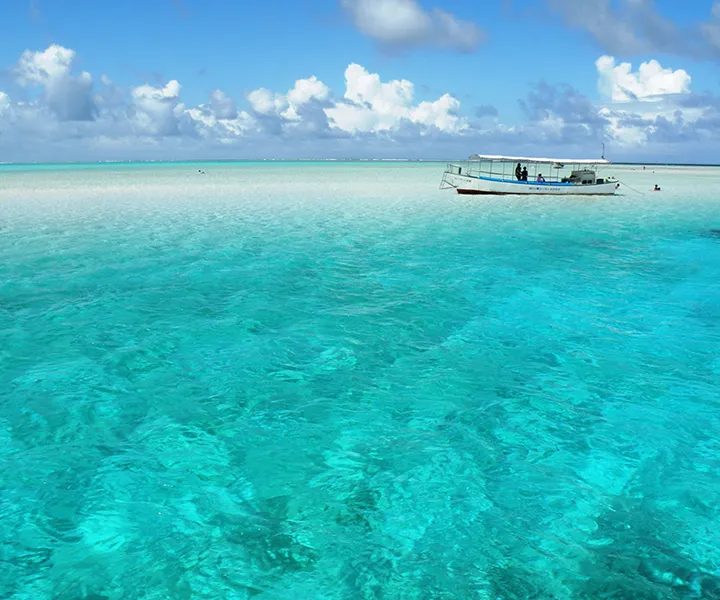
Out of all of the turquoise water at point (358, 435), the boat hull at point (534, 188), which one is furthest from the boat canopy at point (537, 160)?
the turquoise water at point (358, 435)

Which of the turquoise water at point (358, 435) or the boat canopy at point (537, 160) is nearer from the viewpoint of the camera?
the turquoise water at point (358, 435)

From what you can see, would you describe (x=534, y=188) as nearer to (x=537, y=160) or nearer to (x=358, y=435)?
(x=537, y=160)

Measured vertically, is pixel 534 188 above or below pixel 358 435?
above

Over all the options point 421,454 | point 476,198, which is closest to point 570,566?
point 421,454

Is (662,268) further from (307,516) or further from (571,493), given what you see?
(307,516)

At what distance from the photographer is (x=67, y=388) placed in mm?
10102

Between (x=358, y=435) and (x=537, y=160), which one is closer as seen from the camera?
(x=358, y=435)

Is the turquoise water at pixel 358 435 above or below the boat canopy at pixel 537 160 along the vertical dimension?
below

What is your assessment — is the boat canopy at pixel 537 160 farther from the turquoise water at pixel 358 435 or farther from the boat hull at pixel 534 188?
the turquoise water at pixel 358 435

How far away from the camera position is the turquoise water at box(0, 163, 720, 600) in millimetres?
5922

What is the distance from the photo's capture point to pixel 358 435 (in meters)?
8.61

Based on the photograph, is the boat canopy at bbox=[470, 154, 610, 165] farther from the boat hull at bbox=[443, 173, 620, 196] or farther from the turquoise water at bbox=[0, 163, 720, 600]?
the turquoise water at bbox=[0, 163, 720, 600]

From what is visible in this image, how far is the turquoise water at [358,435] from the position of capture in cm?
592

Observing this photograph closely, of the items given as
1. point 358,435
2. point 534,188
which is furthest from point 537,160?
point 358,435
